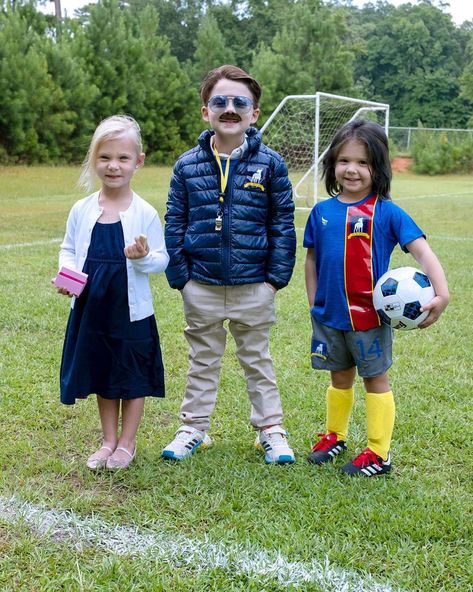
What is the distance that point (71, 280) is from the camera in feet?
8.07

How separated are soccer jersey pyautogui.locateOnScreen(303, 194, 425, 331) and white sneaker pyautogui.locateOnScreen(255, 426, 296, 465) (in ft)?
1.74

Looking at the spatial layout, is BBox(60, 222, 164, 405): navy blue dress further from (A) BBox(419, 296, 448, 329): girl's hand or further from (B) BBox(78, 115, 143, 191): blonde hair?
(A) BBox(419, 296, 448, 329): girl's hand

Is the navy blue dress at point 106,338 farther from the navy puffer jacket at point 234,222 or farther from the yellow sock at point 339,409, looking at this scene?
the yellow sock at point 339,409

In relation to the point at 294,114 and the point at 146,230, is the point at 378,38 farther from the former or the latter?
the point at 146,230

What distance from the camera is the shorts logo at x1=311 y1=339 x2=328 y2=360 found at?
270 centimetres

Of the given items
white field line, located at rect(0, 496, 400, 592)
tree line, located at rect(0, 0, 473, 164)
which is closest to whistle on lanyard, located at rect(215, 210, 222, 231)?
white field line, located at rect(0, 496, 400, 592)

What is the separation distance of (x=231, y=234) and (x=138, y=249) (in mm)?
448

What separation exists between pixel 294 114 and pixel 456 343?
486 inches

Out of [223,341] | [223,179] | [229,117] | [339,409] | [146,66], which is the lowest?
[339,409]

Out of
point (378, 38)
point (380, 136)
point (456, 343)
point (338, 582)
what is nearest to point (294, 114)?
point (456, 343)

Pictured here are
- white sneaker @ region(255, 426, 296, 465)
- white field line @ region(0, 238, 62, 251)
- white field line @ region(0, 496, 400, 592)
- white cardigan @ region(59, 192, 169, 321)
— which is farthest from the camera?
white field line @ region(0, 238, 62, 251)

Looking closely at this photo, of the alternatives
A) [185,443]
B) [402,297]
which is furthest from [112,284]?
[402,297]

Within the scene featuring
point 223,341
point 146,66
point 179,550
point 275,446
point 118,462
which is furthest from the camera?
point 146,66

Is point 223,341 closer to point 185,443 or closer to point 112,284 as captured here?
point 185,443
